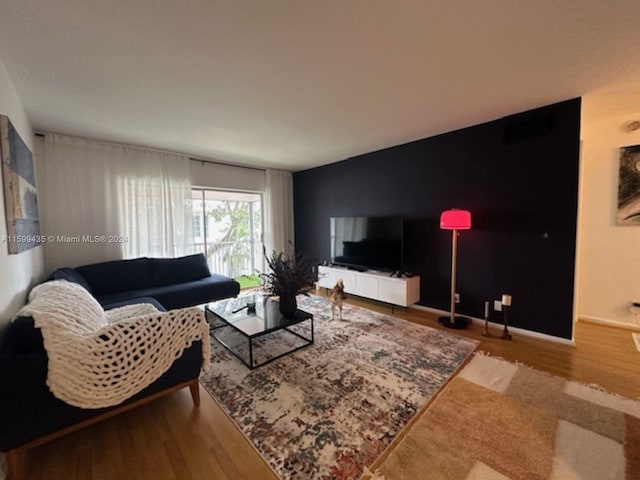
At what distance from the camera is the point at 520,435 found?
152cm

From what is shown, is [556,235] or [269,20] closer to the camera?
[269,20]

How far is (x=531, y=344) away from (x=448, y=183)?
204 cm

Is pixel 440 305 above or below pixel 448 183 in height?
below

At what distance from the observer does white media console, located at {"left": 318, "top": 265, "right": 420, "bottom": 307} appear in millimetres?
3465

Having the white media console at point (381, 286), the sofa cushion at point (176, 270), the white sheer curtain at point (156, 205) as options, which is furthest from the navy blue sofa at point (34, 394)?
the white media console at point (381, 286)

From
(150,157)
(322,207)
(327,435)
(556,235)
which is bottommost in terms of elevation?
(327,435)

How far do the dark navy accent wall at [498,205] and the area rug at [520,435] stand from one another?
3.71ft

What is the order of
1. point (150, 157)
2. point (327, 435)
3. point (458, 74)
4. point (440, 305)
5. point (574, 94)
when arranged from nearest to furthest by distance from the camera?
point (327, 435) < point (458, 74) < point (574, 94) < point (440, 305) < point (150, 157)

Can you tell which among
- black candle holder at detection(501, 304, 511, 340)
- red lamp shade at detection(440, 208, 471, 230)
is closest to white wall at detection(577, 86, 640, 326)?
black candle holder at detection(501, 304, 511, 340)

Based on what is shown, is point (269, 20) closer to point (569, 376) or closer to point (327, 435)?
point (327, 435)

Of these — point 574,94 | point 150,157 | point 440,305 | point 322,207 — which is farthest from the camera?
point 322,207

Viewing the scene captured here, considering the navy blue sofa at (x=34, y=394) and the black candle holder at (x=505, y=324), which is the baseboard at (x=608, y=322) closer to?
the black candle holder at (x=505, y=324)

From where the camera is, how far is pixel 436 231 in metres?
3.52

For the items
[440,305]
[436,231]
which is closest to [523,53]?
[436,231]
